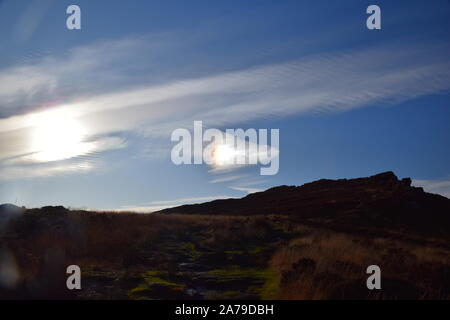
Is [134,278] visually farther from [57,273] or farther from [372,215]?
[372,215]

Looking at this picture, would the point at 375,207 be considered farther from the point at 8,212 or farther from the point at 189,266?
the point at 8,212

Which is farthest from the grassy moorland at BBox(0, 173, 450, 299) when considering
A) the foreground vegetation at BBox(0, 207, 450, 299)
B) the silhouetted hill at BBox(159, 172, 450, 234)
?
the silhouetted hill at BBox(159, 172, 450, 234)

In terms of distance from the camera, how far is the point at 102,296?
29.5 ft

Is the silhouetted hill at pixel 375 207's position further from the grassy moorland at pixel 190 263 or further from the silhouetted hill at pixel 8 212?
the silhouetted hill at pixel 8 212

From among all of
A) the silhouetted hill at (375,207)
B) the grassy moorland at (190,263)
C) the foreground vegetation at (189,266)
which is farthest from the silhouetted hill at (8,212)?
the silhouetted hill at (375,207)

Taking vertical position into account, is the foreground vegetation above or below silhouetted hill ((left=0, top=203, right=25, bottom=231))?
below

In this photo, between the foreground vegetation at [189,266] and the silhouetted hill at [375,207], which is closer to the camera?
the foreground vegetation at [189,266]

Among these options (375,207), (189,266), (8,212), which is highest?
(8,212)

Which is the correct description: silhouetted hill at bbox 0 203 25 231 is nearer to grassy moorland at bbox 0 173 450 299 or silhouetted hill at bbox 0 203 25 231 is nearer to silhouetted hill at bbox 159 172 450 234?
grassy moorland at bbox 0 173 450 299

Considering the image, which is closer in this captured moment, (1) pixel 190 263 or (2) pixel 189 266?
(2) pixel 189 266

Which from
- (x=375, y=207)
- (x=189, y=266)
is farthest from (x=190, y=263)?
(x=375, y=207)
